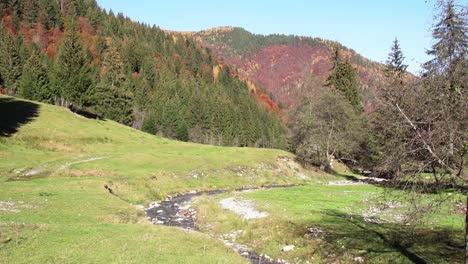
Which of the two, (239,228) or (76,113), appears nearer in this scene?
(239,228)

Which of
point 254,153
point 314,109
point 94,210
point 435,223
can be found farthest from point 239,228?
point 314,109

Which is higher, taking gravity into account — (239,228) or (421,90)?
(421,90)

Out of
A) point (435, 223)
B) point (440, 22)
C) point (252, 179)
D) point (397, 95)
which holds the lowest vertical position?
point (252, 179)

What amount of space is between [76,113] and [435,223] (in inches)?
3168

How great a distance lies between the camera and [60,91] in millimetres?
91250

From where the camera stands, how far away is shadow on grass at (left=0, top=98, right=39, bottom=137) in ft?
215

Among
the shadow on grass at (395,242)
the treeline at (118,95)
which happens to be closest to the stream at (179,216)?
the shadow on grass at (395,242)

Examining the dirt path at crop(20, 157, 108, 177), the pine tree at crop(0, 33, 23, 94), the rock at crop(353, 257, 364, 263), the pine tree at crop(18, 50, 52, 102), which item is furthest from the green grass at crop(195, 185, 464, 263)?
the pine tree at crop(0, 33, 23, 94)

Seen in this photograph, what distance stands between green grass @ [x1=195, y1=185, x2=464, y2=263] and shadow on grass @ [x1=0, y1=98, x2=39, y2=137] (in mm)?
45800

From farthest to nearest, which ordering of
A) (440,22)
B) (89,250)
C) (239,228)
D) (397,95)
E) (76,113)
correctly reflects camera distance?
(76,113), (239,228), (89,250), (397,95), (440,22)

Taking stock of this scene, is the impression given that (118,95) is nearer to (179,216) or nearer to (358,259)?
(179,216)

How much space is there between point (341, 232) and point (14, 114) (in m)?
68.9

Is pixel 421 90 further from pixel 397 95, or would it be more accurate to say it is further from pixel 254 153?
pixel 254 153

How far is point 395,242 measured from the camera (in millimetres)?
22891
